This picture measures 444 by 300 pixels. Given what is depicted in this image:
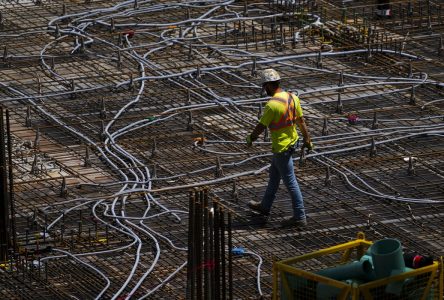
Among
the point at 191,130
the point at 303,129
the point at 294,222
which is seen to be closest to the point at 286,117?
the point at 303,129

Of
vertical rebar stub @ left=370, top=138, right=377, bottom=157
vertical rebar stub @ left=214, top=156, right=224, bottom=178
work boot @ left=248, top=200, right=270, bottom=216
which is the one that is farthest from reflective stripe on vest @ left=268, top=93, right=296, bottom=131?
vertical rebar stub @ left=370, top=138, right=377, bottom=157

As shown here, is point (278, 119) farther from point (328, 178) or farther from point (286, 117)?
point (328, 178)

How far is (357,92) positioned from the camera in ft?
74.8

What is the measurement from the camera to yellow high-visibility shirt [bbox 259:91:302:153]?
17987 millimetres

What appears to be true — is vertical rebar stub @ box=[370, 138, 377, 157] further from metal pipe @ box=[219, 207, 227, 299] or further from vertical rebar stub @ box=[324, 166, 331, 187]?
metal pipe @ box=[219, 207, 227, 299]

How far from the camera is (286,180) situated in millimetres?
18172

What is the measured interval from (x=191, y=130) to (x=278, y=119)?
3662 mm

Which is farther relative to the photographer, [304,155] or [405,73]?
[405,73]

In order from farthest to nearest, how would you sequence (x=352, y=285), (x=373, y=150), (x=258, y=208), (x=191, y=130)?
(x=191, y=130) < (x=373, y=150) < (x=258, y=208) < (x=352, y=285)

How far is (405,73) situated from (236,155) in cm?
402

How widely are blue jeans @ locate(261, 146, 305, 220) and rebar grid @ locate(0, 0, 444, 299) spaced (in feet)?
1.09

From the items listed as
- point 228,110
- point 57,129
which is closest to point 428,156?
point 228,110

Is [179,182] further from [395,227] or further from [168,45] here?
[168,45]

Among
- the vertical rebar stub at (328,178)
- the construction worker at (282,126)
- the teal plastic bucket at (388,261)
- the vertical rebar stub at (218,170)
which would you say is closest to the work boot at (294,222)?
the construction worker at (282,126)
